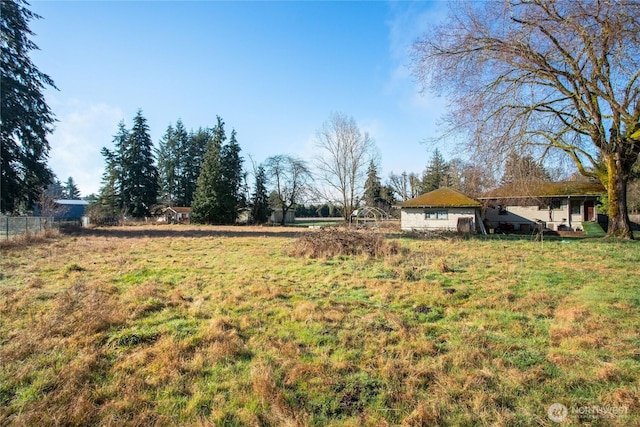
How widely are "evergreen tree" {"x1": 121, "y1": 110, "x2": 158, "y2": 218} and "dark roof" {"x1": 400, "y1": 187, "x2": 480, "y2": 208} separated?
3433 cm

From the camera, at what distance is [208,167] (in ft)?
131

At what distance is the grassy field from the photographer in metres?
2.64

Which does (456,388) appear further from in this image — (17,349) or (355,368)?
(17,349)

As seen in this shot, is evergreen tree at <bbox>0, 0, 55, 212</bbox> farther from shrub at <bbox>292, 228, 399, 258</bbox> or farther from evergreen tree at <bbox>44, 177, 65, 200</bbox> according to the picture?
shrub at <bbox>292, 228, 399, 258</bbox>

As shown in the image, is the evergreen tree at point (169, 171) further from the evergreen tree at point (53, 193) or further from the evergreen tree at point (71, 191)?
the evergreen tree at point (71, 191)

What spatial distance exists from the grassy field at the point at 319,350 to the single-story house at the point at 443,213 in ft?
59.4

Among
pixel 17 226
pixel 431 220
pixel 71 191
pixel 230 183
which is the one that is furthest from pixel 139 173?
pixel 71 191

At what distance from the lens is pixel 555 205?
84.0 feet

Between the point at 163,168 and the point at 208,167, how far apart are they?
54.5ft

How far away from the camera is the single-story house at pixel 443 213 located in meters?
24.6

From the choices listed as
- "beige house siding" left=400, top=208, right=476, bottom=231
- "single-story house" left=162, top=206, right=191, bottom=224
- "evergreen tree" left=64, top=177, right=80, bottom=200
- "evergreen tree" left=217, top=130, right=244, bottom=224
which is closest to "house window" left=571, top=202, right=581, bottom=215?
"beige house siding" left=400, top=208, right=476, bottom=231

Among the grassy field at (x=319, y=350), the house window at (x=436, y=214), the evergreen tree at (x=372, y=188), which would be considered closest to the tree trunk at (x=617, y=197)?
the grassy field at (x=319, y=350)

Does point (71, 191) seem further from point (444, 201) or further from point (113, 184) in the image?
point (444, 201)

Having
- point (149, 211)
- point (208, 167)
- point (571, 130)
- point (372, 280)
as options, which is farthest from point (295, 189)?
point (372, 280)
